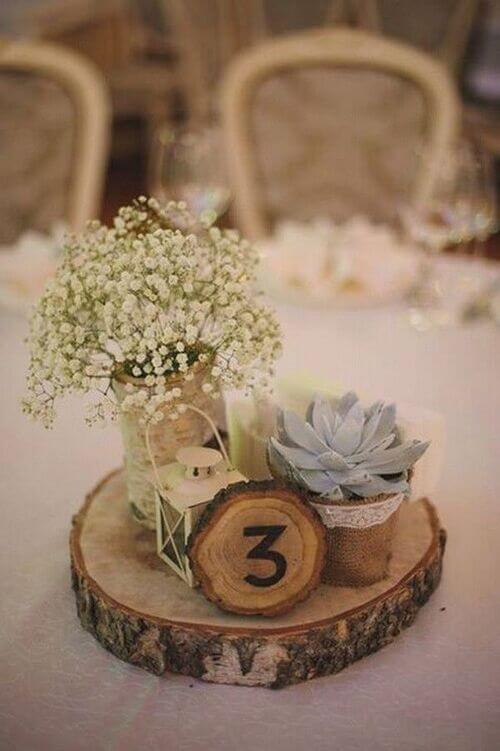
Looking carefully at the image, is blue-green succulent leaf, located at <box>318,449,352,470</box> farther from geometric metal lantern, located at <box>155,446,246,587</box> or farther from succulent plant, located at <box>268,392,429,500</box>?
geometric metal lantern, located at <box>155,446,246,587</box>

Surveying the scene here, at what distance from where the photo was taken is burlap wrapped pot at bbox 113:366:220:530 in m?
1.06

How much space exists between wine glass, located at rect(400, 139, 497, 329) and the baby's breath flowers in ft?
2.56

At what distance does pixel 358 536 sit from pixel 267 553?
102 mm

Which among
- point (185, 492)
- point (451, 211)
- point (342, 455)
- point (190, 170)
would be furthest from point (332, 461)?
point (190, 170)

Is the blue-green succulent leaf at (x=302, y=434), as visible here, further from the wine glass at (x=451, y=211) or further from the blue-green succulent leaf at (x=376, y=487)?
the wine glass at (x=451, y=211)

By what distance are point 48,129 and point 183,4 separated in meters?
2.15

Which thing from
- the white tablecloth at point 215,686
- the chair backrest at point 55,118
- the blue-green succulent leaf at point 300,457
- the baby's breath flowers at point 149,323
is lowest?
the white tablecloth at point 215,686

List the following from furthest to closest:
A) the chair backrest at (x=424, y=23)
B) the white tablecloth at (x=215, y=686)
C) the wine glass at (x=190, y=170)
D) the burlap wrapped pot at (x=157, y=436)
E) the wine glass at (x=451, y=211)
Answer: the chair backrest at (x=424, y=23), the wine glass at (x=190, y=170), the wine glass at (x=451, y=211), the burlap wrapped pot at (x=157, y=436), the white tablecloth at (x=215, y=686)

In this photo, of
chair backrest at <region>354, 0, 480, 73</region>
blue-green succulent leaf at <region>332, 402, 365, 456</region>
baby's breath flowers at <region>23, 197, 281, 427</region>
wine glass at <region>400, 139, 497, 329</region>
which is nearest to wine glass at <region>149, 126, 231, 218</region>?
wine glass at <region>400, 139, 497, 329</region>

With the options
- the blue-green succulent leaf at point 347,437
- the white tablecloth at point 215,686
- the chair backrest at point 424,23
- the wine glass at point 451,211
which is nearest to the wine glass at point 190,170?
the wine glass at point 451,211

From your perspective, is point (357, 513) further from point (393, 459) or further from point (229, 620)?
point (229, 620)

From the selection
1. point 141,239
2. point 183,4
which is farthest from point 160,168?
point 183,4

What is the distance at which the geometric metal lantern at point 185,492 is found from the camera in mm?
986

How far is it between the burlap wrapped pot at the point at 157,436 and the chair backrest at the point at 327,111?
4.27ft
